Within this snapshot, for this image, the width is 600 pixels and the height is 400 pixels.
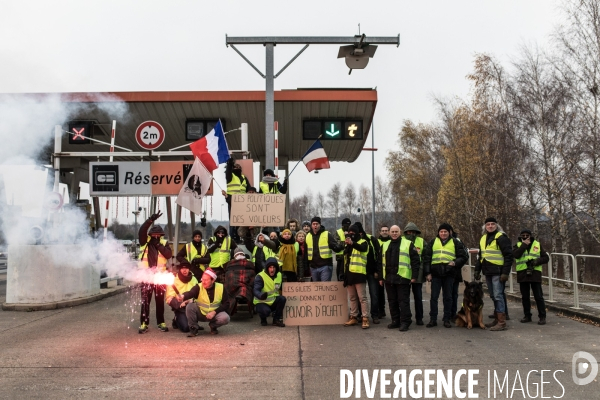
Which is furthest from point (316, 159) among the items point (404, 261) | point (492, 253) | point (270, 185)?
point (492, 253)

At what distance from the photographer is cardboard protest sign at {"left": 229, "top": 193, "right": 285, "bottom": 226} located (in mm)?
10578

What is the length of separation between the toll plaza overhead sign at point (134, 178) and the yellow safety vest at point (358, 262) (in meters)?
4.76

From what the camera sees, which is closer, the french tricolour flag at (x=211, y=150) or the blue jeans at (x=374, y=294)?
the blue jeans at (x=374, y=294)

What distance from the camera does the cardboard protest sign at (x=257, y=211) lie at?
10.6 metres

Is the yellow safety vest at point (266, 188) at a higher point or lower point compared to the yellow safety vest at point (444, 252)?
higher

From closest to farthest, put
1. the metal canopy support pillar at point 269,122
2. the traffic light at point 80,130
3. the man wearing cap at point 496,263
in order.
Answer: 1. the man wearing cap at point 496,263
2. the metal canopy support pillar at point 269,122
3. the traffic light at point 80,130

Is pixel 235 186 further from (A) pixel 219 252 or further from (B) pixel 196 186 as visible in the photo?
(A) pixel 219 252

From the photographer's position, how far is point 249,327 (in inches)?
368

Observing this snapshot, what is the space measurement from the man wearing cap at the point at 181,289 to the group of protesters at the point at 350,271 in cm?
2

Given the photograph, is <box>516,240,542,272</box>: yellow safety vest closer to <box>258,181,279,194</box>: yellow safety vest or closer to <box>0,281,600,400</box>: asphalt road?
<box>0,281,600,400</box>: asphalt road

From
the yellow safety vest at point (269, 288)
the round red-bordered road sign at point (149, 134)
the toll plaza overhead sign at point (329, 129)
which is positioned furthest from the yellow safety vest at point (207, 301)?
the toll plaza overhead sign at point (329, 129)

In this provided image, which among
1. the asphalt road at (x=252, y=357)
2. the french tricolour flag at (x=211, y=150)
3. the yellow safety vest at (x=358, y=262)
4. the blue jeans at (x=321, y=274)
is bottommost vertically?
the asphalt road at (x=252, y=357)

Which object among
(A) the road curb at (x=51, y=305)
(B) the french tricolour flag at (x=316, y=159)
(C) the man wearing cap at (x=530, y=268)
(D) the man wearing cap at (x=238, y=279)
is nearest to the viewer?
(C) the man wearing cap at (x=530, y=268)

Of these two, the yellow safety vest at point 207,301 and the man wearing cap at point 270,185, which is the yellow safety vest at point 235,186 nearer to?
the man wearing cap at point 270,185
